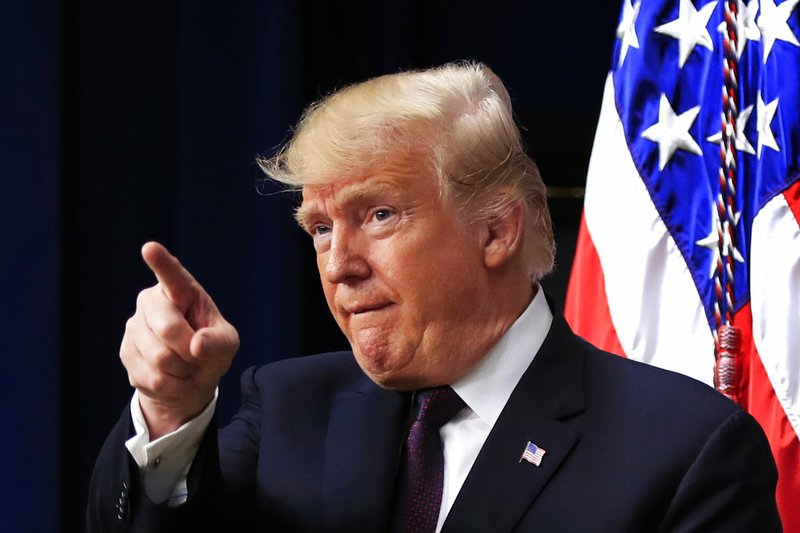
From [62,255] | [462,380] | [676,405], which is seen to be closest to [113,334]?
[62,255]

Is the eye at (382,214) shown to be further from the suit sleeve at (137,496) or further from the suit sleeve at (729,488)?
the suit sleeve at (729,488)

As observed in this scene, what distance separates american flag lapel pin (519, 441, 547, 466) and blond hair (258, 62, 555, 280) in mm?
285

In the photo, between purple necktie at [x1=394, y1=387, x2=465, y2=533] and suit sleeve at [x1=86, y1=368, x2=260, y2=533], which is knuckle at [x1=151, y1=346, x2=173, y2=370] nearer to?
suit sleeve at [x1=86, y1=368, x2=260, y2=533]

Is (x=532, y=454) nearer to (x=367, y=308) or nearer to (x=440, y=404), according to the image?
(x=440, y=404)

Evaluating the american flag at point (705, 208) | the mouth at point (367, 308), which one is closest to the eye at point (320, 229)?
the mouth at point (367, 308)

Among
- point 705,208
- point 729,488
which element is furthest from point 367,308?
point 705,208

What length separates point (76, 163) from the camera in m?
2.64

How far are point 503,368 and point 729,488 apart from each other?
0.35 meters

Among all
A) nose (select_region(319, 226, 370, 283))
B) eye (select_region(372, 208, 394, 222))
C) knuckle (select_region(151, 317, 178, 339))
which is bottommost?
knuckle (select_region(151, 317, 178, 339))

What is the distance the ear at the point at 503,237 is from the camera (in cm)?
163

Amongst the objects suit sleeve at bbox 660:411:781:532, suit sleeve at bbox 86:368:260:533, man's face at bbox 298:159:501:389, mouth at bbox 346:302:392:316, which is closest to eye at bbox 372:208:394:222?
man's face at bbox 298:159:501:389

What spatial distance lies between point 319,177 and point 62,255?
46.0 inches

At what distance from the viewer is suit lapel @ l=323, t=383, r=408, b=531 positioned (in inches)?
61.8

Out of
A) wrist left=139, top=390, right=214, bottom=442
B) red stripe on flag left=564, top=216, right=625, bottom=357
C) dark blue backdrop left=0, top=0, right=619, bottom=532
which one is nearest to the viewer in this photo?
wrist left=139, top=390, right=214, bottom=442
